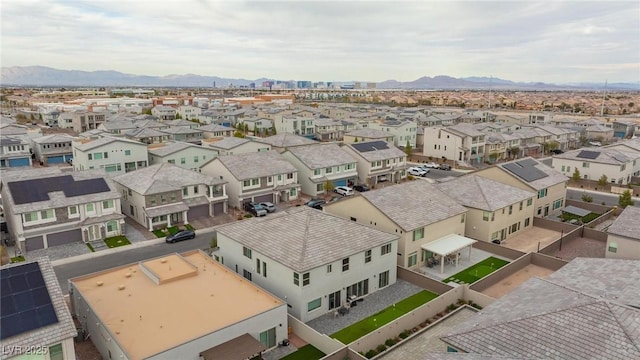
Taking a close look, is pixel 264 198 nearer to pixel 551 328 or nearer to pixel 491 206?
pixel 491 206

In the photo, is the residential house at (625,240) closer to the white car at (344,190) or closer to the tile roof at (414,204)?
the tile roof at (414,204)

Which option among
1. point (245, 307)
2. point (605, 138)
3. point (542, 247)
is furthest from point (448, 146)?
point (245, 307)

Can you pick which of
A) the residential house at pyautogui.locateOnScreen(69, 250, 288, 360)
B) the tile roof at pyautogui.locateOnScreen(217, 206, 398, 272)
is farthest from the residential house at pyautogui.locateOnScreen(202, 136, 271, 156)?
the residential house at pyautogui.locateOnScreen(69, 250, 288, 360)

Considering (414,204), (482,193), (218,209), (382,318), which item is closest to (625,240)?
(482,193)

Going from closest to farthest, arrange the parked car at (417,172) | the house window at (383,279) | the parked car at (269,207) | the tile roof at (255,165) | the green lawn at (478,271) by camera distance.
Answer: the house window at (383,279) < the green lawn at (478,271) < the parked car at (269,207) < the tile roof at (255,165) < the parked car at (417,172)

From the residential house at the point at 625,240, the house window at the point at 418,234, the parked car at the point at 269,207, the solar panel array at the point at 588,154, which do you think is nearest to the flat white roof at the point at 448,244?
the house window at the point at 418,234

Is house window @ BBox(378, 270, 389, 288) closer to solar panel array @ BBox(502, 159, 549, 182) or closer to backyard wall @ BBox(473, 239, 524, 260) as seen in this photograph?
backyard wall @ BBox(473, 239, 524, 260)
